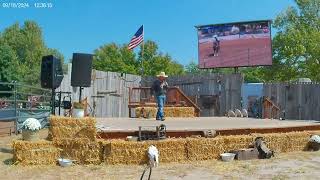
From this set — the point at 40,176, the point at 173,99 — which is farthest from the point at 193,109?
the point at 40,176

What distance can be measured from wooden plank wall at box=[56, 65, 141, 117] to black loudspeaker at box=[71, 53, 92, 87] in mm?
9165

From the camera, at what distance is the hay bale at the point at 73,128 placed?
30.5 feet

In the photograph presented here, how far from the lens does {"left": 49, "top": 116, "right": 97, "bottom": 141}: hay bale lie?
9.30 metres

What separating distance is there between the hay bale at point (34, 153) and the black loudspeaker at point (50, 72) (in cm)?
219

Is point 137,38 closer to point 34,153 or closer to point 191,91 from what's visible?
point 191,91

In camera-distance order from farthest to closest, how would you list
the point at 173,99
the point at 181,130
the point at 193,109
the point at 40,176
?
the point at 173,99 → the point at 193,109 → the point at 181,130 → the point at 40,176

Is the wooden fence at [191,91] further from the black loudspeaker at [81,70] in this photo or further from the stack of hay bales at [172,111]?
the black loudspeaker at [81,70]

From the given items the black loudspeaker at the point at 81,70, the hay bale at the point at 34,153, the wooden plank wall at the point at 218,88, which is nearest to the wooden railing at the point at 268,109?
the wooden plank wall at the point at 218,88

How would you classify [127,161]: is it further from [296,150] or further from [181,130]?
[296,150]

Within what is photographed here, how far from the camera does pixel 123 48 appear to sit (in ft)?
166

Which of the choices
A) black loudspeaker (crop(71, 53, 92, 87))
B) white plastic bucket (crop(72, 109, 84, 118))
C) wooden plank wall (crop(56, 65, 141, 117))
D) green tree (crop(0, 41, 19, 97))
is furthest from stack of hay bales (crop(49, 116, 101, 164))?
green tree (crop(0, 41, 19, 97))

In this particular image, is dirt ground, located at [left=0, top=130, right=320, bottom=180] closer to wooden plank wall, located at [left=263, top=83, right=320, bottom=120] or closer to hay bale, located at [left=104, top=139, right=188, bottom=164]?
hay bale, located at [left=104, top=139, right=188, bottom=164]

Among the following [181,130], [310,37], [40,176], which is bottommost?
[40,176]

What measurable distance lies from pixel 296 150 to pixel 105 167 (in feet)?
16.0
